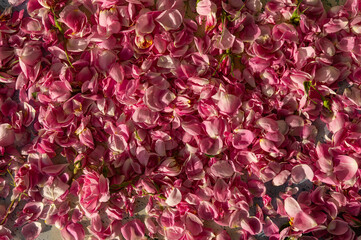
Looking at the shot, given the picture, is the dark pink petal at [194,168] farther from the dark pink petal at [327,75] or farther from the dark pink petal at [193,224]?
the dark pink petal at [327,75]

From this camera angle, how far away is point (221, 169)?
0.73 meters

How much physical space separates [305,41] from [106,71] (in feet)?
1.55

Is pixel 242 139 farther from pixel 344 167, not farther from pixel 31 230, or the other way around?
pixel 31 230

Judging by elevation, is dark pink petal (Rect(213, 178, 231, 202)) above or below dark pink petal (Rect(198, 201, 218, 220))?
above

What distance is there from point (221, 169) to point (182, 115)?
0.50 ft

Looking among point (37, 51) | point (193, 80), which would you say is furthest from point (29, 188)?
point (193, 80)

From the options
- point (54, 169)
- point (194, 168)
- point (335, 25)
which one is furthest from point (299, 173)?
point (54, 169)

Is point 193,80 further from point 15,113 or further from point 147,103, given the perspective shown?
point 15,113

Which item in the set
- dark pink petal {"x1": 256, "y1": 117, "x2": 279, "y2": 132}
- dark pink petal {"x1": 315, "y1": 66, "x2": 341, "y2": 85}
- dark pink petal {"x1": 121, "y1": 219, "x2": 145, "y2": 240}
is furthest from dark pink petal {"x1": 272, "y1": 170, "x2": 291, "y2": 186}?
dark pink petal {"x1": 121, "y1": 219, "x2": 145, "y2": 240}

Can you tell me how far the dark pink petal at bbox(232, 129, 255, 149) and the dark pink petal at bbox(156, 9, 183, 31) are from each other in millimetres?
Result: 278

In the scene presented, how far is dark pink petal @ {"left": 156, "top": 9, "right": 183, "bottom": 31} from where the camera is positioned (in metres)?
0.71

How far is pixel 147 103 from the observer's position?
71cm

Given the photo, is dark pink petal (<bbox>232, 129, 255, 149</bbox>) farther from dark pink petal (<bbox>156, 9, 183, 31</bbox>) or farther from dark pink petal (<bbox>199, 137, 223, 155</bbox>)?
dark pink petal (<bbox>156, 9, 183, 31</bbox>)

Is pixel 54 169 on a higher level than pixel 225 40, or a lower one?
lower
